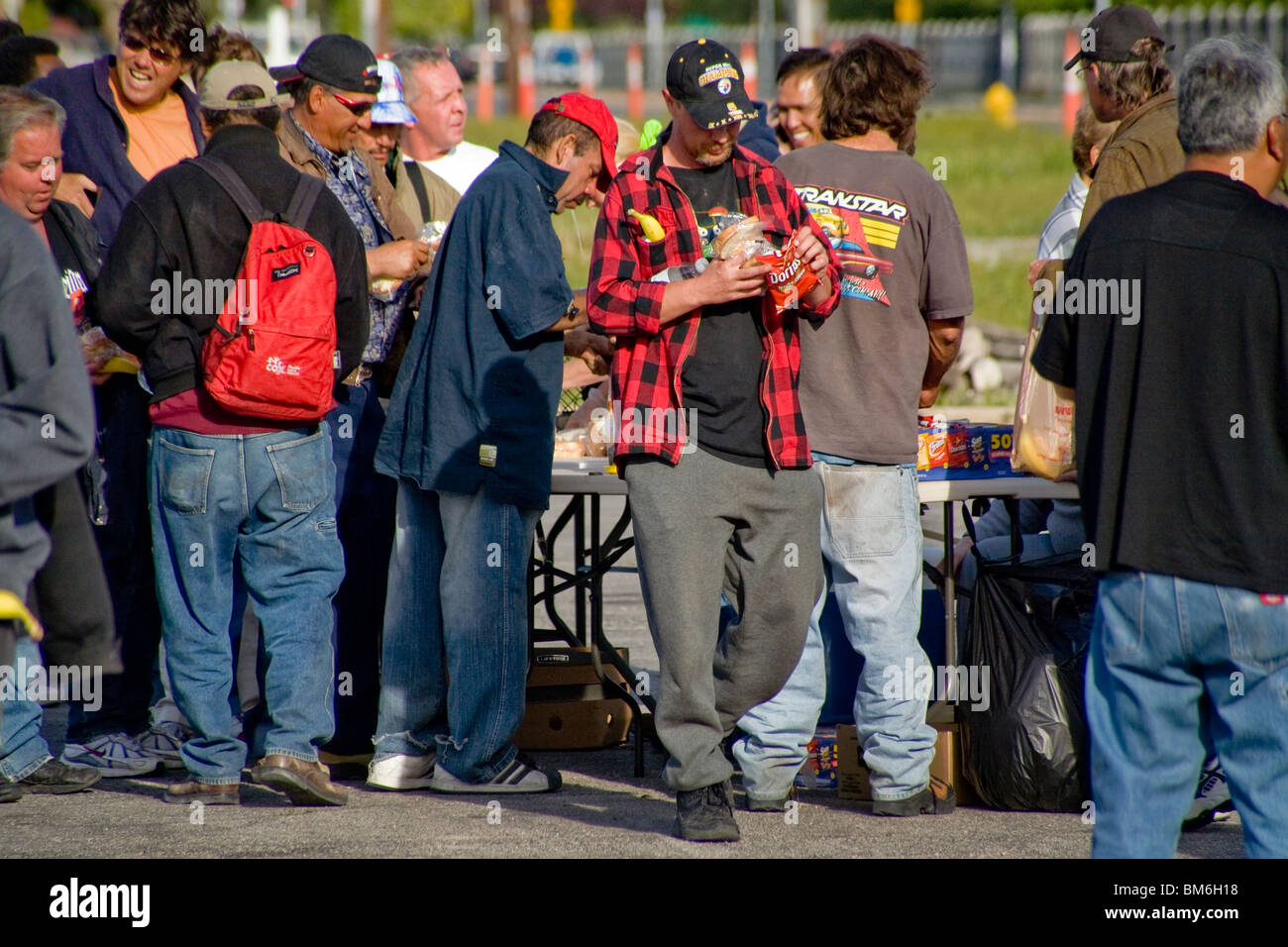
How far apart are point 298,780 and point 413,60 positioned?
348cm

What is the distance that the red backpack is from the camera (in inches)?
187

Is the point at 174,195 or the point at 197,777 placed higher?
the point at 174,195

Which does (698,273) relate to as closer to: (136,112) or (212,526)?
(212,526)

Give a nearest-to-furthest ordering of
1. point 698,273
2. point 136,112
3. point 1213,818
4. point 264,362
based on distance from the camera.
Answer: point 698,273 → point 264,362 → point 1213,818 → point 136,112

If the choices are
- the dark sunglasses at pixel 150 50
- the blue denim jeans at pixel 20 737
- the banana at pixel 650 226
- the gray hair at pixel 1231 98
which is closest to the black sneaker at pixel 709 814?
the banana at pixel 650 226

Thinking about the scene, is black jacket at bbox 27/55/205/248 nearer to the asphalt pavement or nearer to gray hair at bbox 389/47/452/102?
gray hair at bbox 389/47/452/102

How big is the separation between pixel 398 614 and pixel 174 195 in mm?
1474

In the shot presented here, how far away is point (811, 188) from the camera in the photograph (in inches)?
194

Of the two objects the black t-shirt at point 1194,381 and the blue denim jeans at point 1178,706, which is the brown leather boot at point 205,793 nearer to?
the blue denim jeans at point 1178,706

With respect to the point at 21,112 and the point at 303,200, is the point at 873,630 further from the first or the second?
the point at 21,112

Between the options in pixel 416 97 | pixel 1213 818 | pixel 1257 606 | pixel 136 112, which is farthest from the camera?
pixel 416 97

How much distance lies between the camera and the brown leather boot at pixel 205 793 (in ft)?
16.7

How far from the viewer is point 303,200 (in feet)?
16.3

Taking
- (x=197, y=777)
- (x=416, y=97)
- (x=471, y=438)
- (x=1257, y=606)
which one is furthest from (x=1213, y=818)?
(x=416, y=97)
